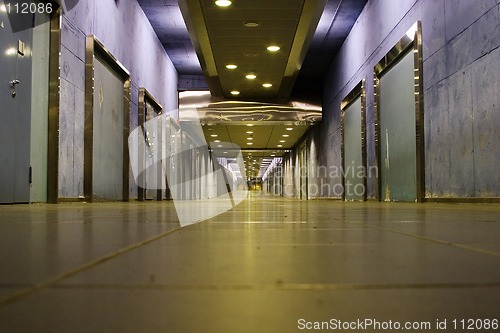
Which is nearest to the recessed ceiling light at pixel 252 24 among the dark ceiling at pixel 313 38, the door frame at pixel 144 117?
the dark ceiling at pixel 313 38

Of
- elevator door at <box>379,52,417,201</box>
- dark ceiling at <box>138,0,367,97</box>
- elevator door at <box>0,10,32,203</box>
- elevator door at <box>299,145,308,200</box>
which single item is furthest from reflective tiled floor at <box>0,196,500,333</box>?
elevator door at <box>299,145,308,200</box>

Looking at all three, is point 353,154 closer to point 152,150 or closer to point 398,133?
point 398,133

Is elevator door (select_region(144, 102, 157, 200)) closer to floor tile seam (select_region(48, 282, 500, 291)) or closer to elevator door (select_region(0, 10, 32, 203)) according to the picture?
elevator door (select_region(0, 10, 32, 203))

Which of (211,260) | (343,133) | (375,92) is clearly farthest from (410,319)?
(343,133)

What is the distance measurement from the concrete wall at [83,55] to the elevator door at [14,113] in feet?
2.24

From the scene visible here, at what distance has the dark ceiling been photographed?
11227 millimetres

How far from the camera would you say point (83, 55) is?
7.96 metres

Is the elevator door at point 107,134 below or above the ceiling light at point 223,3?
below

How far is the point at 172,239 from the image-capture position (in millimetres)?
1486

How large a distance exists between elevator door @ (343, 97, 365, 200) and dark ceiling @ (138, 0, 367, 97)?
1.91 metres

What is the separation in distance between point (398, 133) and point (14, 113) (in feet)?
20.2

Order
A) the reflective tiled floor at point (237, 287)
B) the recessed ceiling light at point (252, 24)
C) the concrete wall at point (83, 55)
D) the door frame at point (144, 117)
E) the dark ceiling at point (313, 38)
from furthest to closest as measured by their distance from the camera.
A: the door frame at point (144, 117), the dark ceiling at point (313, 38), the recessed ceiling light at point (252, 24), the concrete wall at point (83, 55), the reflective tiled floor at point (237, 287)

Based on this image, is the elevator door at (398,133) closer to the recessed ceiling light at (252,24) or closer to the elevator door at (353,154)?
the elevator door at (353,154)

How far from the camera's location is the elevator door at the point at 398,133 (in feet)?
27.2
